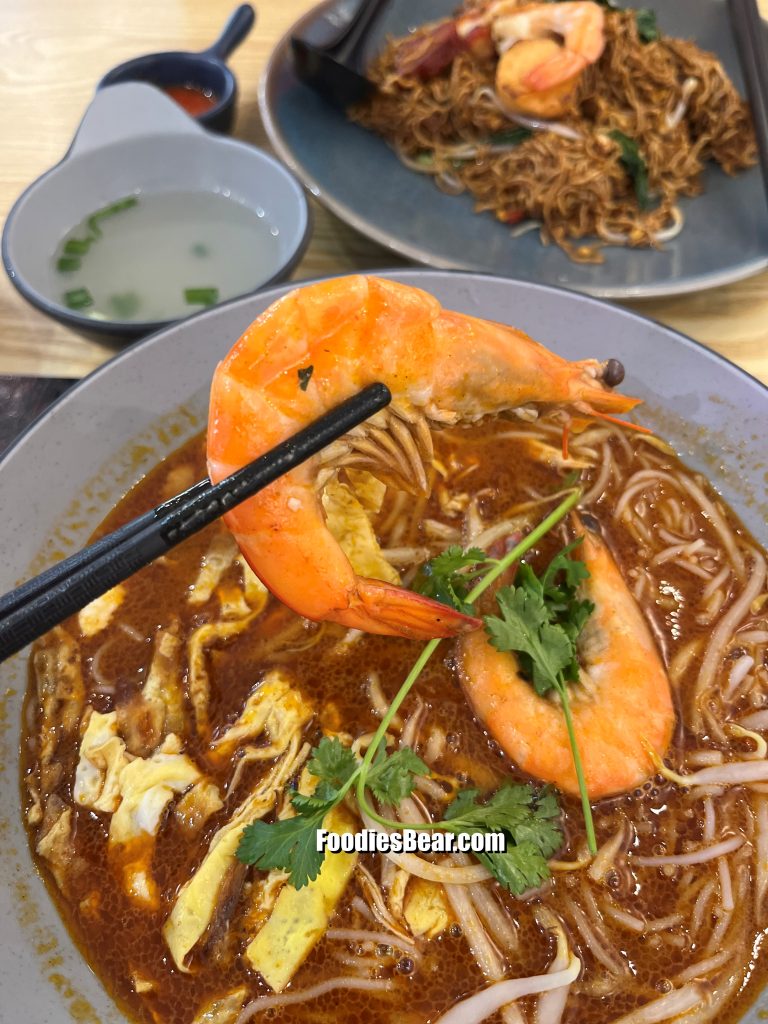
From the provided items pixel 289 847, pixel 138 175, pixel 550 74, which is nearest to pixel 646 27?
pixel 550 74

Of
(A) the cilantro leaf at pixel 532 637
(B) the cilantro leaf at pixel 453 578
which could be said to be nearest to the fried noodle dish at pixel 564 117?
(B) the cilantro leaf at pixel 453 578

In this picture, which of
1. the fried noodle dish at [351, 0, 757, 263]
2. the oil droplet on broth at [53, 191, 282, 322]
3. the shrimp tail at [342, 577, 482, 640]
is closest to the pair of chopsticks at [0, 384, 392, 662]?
the shrimp tail at [342, 577, 482, 640]

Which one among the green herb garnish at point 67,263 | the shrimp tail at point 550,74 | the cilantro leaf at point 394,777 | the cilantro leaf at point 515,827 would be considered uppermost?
the green herb garnish at point 67,263

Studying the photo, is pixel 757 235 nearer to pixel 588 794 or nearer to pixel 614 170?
pixel 614 170

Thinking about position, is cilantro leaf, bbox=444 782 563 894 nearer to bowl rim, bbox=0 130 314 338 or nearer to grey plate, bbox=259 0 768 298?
bowl rim, bbox=0 130 314 338

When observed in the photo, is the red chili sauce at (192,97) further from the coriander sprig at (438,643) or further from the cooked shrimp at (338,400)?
the coriander sprig at (438,643)
